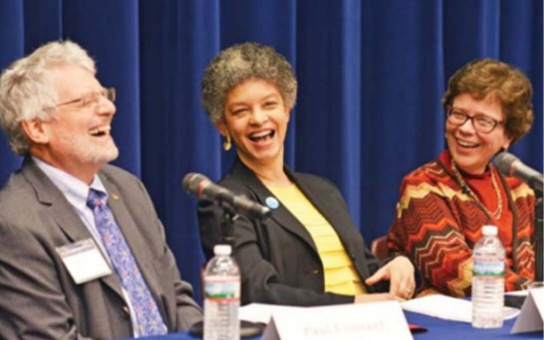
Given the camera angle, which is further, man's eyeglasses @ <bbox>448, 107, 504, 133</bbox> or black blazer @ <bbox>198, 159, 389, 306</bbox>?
man's eyeglasses @ <bbox>448, 107, 504, 133</bbox>

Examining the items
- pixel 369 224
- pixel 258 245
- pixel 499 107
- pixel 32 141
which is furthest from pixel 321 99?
pixel 32 141

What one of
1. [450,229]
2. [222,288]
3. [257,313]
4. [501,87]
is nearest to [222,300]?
[222,288]

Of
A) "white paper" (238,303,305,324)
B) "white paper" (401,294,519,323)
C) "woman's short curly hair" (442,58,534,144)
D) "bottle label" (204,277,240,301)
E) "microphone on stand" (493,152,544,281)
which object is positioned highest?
"woman's short curly hair" (442,58,534,144)

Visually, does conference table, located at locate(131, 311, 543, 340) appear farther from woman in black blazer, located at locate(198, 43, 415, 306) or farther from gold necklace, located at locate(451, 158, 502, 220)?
gold necklace, located at locate(451, 158, 502, 220)

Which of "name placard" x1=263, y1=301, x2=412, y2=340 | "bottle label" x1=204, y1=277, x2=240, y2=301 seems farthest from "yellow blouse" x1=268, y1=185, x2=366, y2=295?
"bottle label" x1=204, y1=277, x2=240, y2=301

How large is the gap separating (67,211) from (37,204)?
0.07m

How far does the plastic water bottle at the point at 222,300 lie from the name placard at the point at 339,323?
0.24 ft

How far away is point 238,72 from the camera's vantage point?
2.96m

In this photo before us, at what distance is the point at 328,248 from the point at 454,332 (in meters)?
0.78

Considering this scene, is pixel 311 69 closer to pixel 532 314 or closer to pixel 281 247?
pixel 281 247

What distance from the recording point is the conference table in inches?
85.3

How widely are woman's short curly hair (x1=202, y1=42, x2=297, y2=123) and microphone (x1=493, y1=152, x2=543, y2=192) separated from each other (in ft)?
2.71

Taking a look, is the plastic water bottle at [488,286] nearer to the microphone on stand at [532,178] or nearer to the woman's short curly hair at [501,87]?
the microphone on stand at [532,178]

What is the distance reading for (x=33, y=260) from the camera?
231 centimetres
